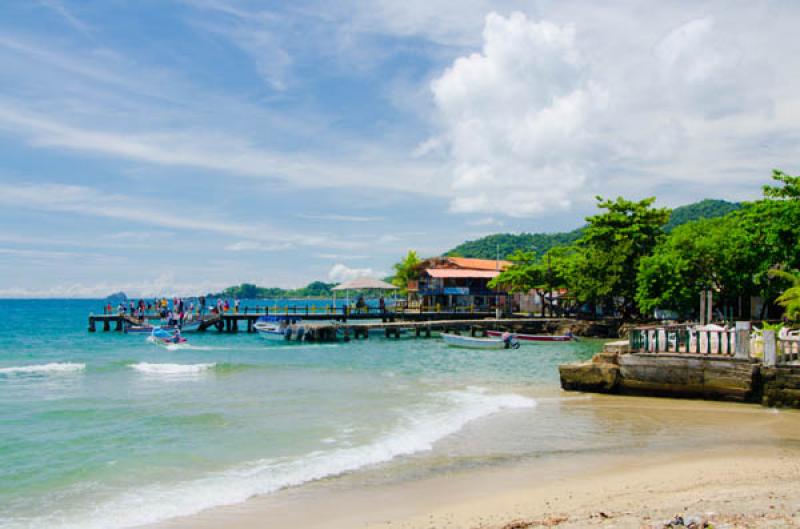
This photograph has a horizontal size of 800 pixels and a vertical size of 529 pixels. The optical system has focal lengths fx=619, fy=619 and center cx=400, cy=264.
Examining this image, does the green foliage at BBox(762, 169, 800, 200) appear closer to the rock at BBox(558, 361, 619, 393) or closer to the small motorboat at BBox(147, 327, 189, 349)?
the rock at BBox(558, 361, 619, 393)

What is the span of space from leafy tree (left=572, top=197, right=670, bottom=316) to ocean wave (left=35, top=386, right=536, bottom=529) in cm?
3437

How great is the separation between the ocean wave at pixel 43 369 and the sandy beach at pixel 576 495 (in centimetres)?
2251

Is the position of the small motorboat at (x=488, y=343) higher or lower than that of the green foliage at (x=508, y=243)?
lower

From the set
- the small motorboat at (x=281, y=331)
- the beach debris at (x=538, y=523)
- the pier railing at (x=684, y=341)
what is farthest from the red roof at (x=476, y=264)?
the beach debris at (x=538, y=523)

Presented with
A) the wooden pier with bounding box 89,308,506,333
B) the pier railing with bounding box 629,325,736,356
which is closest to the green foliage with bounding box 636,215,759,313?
the wooden pier with bounding box 89,308,506,333

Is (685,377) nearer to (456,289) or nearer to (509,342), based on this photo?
(509,342)

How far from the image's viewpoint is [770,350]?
14562mm

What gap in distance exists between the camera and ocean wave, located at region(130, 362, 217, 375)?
26484 millimetres

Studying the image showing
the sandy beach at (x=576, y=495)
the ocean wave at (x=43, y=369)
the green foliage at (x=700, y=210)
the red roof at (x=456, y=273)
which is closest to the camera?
the sandy beach at (x=576, y=495)

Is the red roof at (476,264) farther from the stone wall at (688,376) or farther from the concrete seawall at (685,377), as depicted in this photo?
the stone wall at (688,376)

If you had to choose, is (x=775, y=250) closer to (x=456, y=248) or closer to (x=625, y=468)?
(x=625, y=468)

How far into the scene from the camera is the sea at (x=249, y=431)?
1016 cm

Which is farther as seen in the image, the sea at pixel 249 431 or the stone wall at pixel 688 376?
the stone wall at pixel 688 376

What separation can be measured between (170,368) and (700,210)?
120421mm
